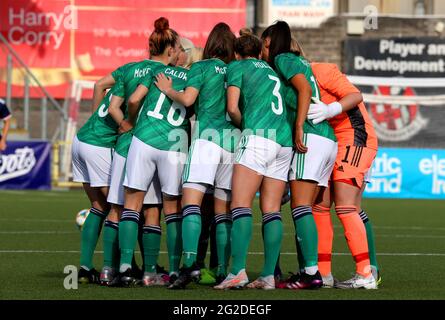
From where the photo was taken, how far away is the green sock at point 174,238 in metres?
9.80

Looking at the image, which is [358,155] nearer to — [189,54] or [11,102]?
[189,54]

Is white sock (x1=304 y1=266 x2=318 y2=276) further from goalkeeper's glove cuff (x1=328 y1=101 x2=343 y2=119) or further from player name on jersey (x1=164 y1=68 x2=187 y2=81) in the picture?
player name on jersey (x1=164 y1=68 x2=187 y2=81)

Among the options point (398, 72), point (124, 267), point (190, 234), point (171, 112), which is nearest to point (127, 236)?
point (124, 267)

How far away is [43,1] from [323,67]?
2413 cm

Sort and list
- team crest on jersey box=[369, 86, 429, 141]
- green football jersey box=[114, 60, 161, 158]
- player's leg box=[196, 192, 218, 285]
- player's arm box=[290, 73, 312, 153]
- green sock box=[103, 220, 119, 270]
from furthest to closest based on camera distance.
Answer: team crest on jersey box=[369, 86, 429, 141] < player's leg box=[196, 192, 218, 285] < green sock box=[103, 220, 119, 270] < green football jersey box=[114, 60, 161, 158] < player's arm box=[290, 73, 312, 153]

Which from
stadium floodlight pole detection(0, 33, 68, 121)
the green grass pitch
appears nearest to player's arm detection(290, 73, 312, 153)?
the green grass pitch

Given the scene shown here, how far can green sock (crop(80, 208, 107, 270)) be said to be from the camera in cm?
1015

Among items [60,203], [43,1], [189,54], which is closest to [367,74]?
[43,1]

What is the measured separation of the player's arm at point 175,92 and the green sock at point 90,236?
134 centimetres

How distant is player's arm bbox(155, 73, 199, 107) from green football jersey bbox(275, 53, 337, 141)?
0.69 m

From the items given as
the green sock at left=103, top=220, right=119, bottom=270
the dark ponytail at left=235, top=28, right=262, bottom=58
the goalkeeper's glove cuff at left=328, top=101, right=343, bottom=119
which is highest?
the dark ponytail at left=235, top=28, right=262, bottom=58

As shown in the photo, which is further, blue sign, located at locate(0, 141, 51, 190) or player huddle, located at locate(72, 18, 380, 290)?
blue sign, located at locate(0, 141, 51, 190)

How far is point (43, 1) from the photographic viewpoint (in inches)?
1300

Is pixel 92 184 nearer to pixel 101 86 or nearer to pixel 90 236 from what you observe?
pixel 90 236
